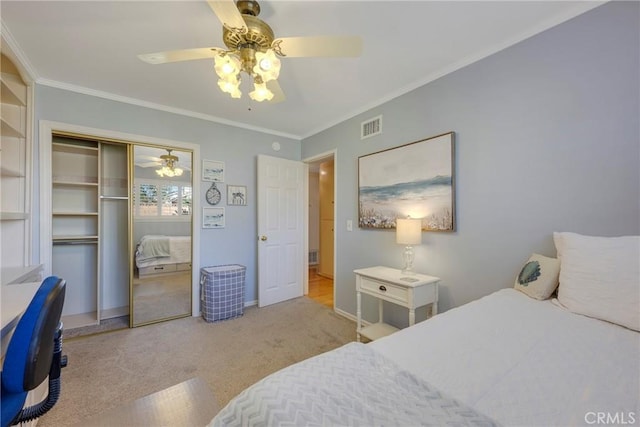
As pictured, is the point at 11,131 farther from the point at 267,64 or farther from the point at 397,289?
the point at 397,289

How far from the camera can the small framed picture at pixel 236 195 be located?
11.2 ft

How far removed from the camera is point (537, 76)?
5.62 ft

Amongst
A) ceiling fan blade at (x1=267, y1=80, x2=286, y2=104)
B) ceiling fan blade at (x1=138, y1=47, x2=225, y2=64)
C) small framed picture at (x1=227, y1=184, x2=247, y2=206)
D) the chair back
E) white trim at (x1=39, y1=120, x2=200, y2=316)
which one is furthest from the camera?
small framed picture at (x1=227, y1=184, x2=247, y2=206)

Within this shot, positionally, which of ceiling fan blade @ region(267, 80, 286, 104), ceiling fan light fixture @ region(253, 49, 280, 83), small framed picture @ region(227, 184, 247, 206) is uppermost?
ceiling fan blade @ region(267, 80, 286, 104)

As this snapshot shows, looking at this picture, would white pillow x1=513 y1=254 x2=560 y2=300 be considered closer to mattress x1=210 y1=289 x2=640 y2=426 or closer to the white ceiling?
mattress x1=210 y1=289 x2=640 y2=426

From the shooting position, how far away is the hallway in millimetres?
3790

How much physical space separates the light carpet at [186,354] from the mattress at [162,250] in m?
0.71

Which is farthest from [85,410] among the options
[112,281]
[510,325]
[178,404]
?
[510,325]

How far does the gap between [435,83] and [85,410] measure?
11.6 feet

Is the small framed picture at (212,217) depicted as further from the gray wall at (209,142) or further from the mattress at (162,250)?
the mattress at (162,250)

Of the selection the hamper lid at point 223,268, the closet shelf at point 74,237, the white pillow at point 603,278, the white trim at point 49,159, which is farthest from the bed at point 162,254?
the white pillow at point 603,278

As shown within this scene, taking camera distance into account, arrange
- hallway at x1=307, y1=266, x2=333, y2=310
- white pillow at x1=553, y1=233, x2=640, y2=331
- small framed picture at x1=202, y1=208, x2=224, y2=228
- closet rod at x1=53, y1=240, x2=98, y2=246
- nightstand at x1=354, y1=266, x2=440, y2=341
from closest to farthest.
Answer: white pillow at x1=553, y1=233, x2=640, y2=331, nightstand at x1=354, y1=266, x2=440, y2=341, closet rod at x1=53, y1=240, x2=98, y2=246, small framed picture at x1=202, y1=208, x2=224, y2=228, hallway at x1=307, y1=266, x2=333, y2=310

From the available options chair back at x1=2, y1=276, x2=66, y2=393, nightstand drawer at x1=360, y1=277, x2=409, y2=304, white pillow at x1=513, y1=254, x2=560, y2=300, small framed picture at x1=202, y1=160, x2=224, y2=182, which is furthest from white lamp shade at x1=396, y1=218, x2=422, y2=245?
small framed picture at x1=202, y1=160, x2=224, y2=182

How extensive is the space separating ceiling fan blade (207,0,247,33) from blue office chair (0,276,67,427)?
1.33 meters
